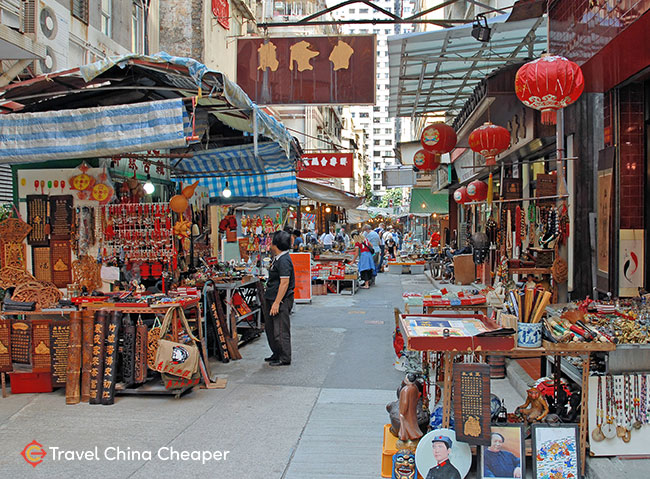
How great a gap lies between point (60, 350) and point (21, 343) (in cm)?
50

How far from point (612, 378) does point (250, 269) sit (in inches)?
332

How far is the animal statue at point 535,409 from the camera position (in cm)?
415

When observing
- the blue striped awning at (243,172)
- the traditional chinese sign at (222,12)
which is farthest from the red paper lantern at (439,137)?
the traditional chinese sign at (222,12)

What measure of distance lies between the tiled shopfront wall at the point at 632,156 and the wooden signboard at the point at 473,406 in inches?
154

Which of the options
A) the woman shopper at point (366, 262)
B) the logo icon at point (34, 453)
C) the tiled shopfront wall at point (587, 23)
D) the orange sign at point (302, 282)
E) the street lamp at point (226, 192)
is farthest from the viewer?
the woman shopper at point (366, 262)

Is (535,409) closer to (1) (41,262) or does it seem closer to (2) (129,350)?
(2) (129,350)

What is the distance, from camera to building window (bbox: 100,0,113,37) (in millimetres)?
13672

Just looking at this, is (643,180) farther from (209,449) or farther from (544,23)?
(209,449)

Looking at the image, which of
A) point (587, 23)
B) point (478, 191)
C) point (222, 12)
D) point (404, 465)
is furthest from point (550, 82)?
point (222, 12)

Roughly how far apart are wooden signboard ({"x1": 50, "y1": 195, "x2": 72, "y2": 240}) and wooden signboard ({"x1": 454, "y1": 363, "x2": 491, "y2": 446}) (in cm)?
585

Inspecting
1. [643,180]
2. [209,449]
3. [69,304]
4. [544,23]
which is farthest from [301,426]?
[544,23]

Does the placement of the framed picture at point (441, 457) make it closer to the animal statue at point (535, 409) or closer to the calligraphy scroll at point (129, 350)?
the animal statue at point (535, 409)

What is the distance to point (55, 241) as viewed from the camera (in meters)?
7.54

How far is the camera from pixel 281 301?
7.66m
